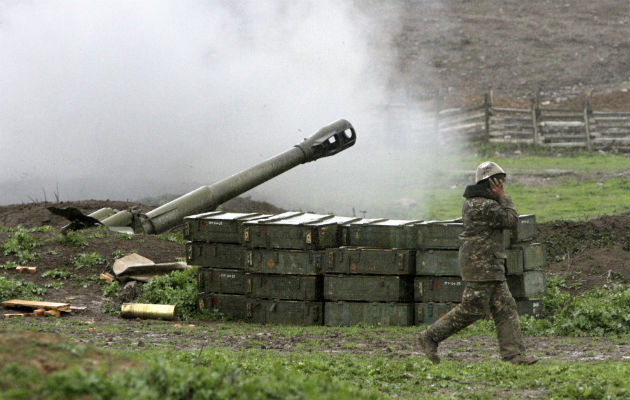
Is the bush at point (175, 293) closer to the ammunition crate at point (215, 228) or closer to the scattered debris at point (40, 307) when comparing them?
the ammunition crate at point (215, 228)

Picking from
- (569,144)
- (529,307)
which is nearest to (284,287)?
(529,307)

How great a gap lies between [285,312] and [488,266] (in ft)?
15.8

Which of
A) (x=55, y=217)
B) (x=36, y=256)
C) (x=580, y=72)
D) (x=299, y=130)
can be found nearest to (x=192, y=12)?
(x=299, y=130)

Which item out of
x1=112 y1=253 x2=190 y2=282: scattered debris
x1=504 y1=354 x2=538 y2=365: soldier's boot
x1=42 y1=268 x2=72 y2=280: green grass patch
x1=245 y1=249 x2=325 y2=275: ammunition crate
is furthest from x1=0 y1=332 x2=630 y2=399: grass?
x1=42 y1=268 x2=72 y2=280: green grass patch

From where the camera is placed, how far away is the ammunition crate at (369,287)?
14.5 metres

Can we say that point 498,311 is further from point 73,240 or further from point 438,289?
point 73,240

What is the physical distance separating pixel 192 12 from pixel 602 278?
12.9 meters

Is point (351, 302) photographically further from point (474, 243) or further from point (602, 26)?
point (602, 26)

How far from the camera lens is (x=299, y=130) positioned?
2689 cm

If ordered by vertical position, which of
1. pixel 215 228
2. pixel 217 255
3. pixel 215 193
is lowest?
pixel 217 255

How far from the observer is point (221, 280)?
1562 centimetres

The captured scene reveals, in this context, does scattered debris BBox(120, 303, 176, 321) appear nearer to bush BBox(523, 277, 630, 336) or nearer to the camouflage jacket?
bush BBox(523, 277, 630, 336)

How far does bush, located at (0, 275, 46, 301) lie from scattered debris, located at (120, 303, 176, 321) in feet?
5.88

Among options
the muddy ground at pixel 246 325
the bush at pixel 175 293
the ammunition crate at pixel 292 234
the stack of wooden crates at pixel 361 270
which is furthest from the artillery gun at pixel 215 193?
the ammunition crate at pixel 292 234
